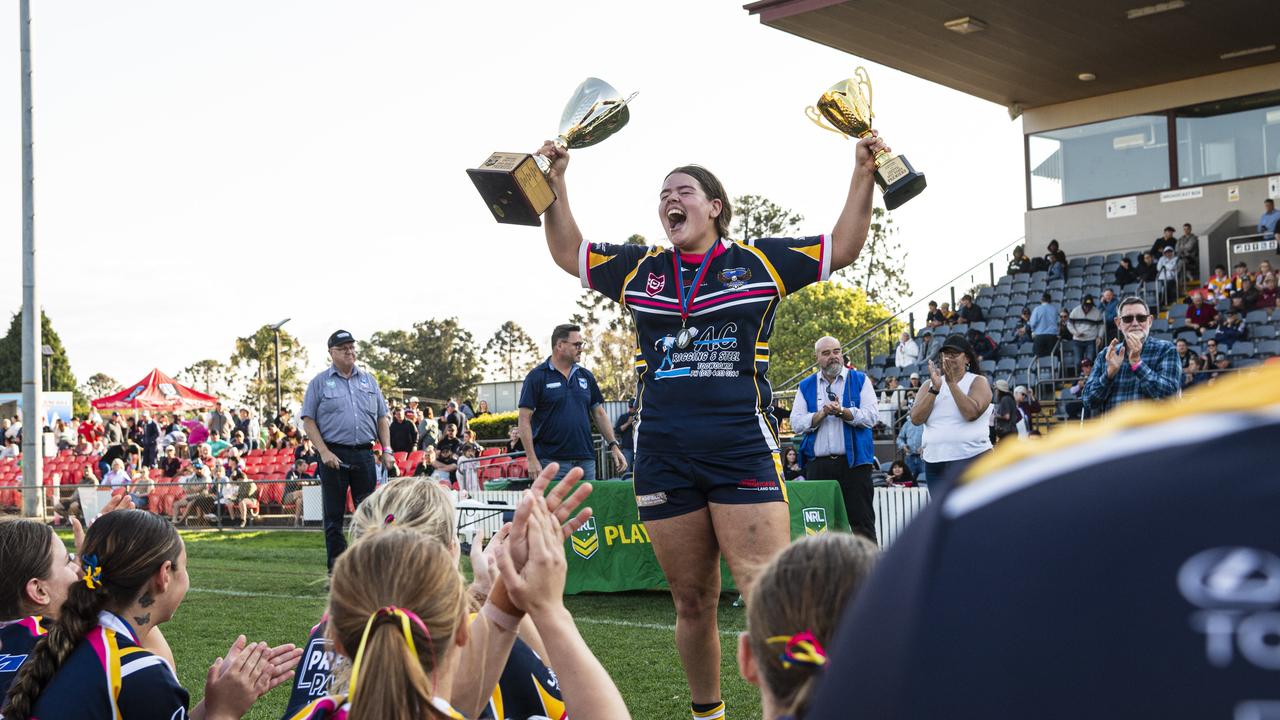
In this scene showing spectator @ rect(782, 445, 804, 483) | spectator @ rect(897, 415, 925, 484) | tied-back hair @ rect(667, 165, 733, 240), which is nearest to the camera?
tied-back hair @ rect(667, 165, 733, 240)

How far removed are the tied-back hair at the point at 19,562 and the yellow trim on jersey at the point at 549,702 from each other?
1.73 metres

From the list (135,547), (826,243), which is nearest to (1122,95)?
(826,243)

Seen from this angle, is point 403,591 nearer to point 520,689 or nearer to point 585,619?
point 520,689

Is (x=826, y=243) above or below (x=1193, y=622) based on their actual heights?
above

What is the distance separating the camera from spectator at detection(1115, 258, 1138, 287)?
22484 mm

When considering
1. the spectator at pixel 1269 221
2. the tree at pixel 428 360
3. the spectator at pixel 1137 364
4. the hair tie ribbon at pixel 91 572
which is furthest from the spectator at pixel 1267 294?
the tree at pixel 428 360

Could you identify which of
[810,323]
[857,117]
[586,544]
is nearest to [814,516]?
[586,544]

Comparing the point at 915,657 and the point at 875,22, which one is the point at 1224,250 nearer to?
the point at 875,22

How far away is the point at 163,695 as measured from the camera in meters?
2.96

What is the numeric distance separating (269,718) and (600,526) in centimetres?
439

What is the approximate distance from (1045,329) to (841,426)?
1277 centimetres

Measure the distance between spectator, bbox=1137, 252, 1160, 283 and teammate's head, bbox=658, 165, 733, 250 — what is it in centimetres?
2031

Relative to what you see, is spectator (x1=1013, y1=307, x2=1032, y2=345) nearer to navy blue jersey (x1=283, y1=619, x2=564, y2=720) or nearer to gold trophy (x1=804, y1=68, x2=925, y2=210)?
gold trophy (x1=804, y1=68, x2=925, y2=210)

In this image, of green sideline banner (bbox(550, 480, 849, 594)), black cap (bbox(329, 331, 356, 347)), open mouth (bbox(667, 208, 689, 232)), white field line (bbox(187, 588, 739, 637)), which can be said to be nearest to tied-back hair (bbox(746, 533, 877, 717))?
open mouth (bbox(667, 208, 689, 232))
